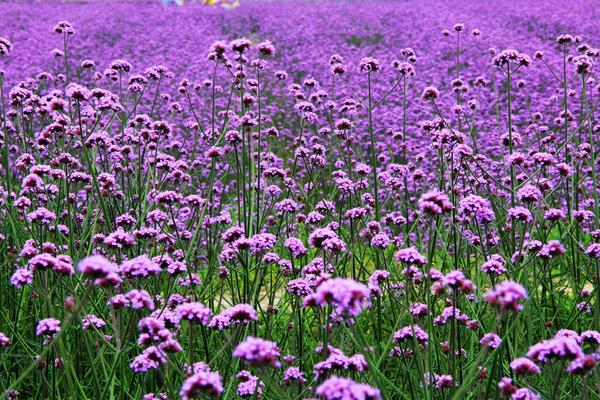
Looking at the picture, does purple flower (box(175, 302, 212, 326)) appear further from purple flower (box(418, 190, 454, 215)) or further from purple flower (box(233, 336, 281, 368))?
purple flower (box(418, 190, 454, 215))

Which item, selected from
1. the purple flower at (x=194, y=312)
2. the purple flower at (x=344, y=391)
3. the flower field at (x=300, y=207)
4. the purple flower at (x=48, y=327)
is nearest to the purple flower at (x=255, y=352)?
the flower field at (x=300, y=207)

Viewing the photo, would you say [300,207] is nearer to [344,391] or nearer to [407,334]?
[407,334]

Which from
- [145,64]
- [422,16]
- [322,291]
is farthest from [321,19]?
[322,291]

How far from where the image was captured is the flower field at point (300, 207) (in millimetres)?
1969

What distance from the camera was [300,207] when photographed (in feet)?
12.9

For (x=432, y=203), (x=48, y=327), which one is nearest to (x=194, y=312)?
(x=48, y=327)

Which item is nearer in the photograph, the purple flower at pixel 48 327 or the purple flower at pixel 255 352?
the purple flower at pixel 255 352

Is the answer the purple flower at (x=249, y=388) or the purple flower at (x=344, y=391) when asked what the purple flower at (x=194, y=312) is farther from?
the purple flower at (x=344, y=391)

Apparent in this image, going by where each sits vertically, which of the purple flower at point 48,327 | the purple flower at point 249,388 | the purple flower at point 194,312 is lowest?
the purple flower at point 249,388

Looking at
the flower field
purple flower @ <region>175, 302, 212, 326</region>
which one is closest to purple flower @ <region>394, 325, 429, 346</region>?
the flower field

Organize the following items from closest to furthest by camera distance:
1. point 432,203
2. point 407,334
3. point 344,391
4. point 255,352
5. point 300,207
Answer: point 344,391, point 255,352, point 432,203, point 407,334, point 300,207

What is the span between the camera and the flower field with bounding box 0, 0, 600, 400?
1.97m

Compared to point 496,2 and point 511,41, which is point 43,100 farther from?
point 496,2

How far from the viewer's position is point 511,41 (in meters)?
11.5
